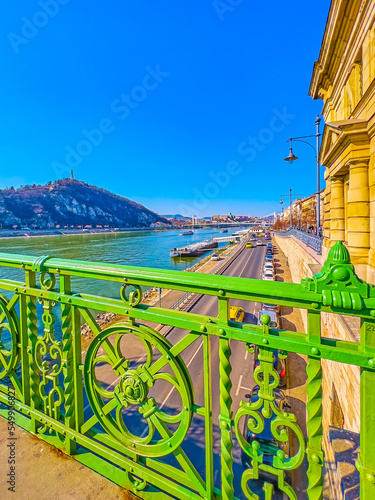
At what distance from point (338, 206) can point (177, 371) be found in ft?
34.8

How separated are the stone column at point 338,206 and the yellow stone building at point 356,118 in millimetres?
179

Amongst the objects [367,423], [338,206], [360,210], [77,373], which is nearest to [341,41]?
[338,206]

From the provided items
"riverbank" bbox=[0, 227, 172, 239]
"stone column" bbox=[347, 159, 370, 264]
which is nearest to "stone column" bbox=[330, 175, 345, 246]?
"stone column" bbox=[347, 159, 370, 264]

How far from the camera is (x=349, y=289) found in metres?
0.91

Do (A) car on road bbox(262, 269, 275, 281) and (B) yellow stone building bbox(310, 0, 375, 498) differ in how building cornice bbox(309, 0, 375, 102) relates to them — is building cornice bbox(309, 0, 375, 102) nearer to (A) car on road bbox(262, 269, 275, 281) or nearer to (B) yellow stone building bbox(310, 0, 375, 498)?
(B) yellow stone building bbox(310, 0, 375, 498)

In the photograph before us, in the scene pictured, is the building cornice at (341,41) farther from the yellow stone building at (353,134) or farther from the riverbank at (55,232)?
the riverbank at (55,232)

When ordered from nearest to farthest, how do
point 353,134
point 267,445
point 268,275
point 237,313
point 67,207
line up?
A: 1. point 267,445
2. point 353,134
3. point 237,313
4. point 268,275
5. point 67,207

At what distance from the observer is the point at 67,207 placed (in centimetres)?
14188

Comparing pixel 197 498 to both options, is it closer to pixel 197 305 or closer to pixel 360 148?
pixel 360 148

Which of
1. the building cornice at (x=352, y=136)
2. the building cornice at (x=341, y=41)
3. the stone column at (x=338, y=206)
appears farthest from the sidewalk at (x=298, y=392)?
the building cornice at (x=341, y=41)

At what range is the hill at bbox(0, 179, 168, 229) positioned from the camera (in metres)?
118

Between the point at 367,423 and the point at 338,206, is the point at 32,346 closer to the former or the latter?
the point at 367,423

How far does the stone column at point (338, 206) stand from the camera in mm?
9766

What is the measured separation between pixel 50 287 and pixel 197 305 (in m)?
18.3
